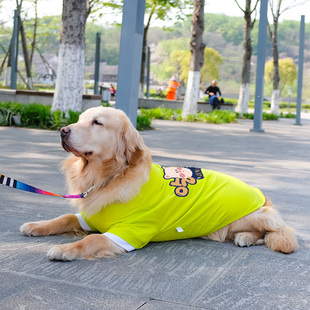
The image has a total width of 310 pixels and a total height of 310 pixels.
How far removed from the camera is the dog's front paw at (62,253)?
10.6ft

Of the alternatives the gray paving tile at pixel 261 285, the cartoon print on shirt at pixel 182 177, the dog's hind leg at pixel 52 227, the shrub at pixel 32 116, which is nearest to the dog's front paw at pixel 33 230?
the dog's hind leg at pixel 52 227

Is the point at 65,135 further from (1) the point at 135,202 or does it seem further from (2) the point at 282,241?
(2) the point at 282,241

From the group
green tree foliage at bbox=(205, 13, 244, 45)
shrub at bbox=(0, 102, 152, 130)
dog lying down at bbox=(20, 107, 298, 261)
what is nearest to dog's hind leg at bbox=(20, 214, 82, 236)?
dog lying down at bbox=(20, 107, 298, 261)

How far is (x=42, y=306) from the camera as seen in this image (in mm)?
2520

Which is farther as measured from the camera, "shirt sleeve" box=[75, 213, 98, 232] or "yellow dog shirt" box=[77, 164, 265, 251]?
"shirt sleeve" box=[75, 213, 98, 232]

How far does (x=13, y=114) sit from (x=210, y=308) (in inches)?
450

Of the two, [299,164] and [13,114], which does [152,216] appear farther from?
[13,114]

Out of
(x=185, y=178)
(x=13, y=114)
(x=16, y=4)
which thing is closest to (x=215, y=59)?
(x=16, y=4)

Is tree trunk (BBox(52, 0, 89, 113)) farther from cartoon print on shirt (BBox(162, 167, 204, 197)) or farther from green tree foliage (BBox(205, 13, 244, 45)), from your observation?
green tree foliage (BBox(205, 13, 244, 45))

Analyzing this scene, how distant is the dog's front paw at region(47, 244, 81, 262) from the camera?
322cm

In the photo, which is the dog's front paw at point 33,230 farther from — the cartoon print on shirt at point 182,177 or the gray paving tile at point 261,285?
the gray paving tile at point 261,285

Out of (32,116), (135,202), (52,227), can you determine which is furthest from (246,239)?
(32,116)

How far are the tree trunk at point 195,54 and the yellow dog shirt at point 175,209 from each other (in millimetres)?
15987

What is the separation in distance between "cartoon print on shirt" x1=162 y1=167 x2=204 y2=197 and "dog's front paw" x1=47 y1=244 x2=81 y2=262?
3.11 feet
